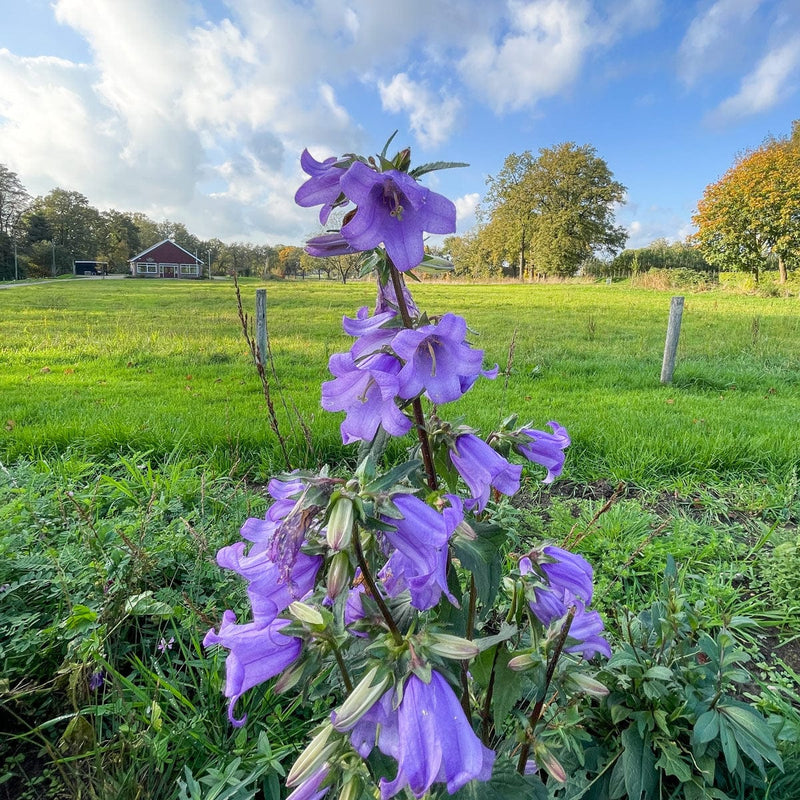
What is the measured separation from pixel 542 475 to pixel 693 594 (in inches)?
55.5

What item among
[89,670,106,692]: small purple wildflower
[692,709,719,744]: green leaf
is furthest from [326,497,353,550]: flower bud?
[89,670,106,692]: small purple wildflower

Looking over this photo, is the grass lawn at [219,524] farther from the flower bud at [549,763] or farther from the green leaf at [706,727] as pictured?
the flower bud at [549,763]

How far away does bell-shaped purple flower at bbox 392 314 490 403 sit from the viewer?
82cm

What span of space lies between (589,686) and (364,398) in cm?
81

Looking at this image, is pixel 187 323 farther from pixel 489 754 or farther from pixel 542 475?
pixel 489 754

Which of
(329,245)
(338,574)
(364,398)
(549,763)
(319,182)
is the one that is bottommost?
(549,763)

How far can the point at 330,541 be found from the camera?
2.26 feet

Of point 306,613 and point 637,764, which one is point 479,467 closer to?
point 306,613

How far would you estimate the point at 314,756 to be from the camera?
2.68ft

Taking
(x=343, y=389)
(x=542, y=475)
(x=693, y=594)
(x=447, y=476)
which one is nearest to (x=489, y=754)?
(x=447, y=476)

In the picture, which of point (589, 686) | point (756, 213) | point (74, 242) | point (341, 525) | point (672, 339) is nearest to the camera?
point (341, 525)

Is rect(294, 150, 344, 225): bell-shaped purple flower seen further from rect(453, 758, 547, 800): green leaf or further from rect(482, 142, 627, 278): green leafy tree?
rect(482, 142, 627, 278): green leafy tree

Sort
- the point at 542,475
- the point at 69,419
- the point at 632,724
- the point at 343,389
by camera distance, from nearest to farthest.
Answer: the point at 343,389, the point at 632,724, the point at 542,475, the point at 69,419

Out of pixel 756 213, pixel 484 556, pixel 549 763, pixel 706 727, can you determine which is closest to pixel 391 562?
pixel 484 556
